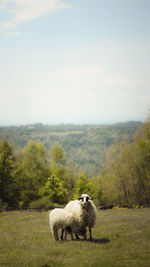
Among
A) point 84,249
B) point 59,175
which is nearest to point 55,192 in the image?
point 59,175

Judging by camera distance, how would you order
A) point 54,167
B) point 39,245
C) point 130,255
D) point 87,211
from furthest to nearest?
point 54,167, point 87,211, point 39,245, point 130,255

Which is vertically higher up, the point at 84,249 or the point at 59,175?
the point at 84,249

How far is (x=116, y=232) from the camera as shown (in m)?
20.7

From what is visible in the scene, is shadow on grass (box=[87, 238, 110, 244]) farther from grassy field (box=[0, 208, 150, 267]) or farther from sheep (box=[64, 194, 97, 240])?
sheep (box=[64, 194, 97, 240])

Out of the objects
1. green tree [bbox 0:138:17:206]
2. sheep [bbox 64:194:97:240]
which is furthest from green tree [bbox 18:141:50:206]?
sheep [bbox 64:194:97:240]

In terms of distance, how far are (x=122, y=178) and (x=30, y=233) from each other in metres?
38.3

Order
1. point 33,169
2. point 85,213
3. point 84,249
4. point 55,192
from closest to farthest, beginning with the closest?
point 84,249 → point 85,213 → point 55,192 → point 33,169

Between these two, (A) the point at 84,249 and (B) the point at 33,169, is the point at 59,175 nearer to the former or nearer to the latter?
(B) the point at 33,169

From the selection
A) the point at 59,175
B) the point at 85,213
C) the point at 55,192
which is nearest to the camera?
the point at 85,213

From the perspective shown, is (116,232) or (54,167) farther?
(54,167)

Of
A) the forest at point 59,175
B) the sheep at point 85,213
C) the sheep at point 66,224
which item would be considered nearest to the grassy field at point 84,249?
the sheep at point 66,224

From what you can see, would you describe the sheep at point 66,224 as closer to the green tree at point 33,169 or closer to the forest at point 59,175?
the forest at point 59,175

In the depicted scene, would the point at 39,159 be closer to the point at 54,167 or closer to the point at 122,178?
the point at 54,167

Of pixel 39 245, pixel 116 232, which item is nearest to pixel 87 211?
pixel 116 232
